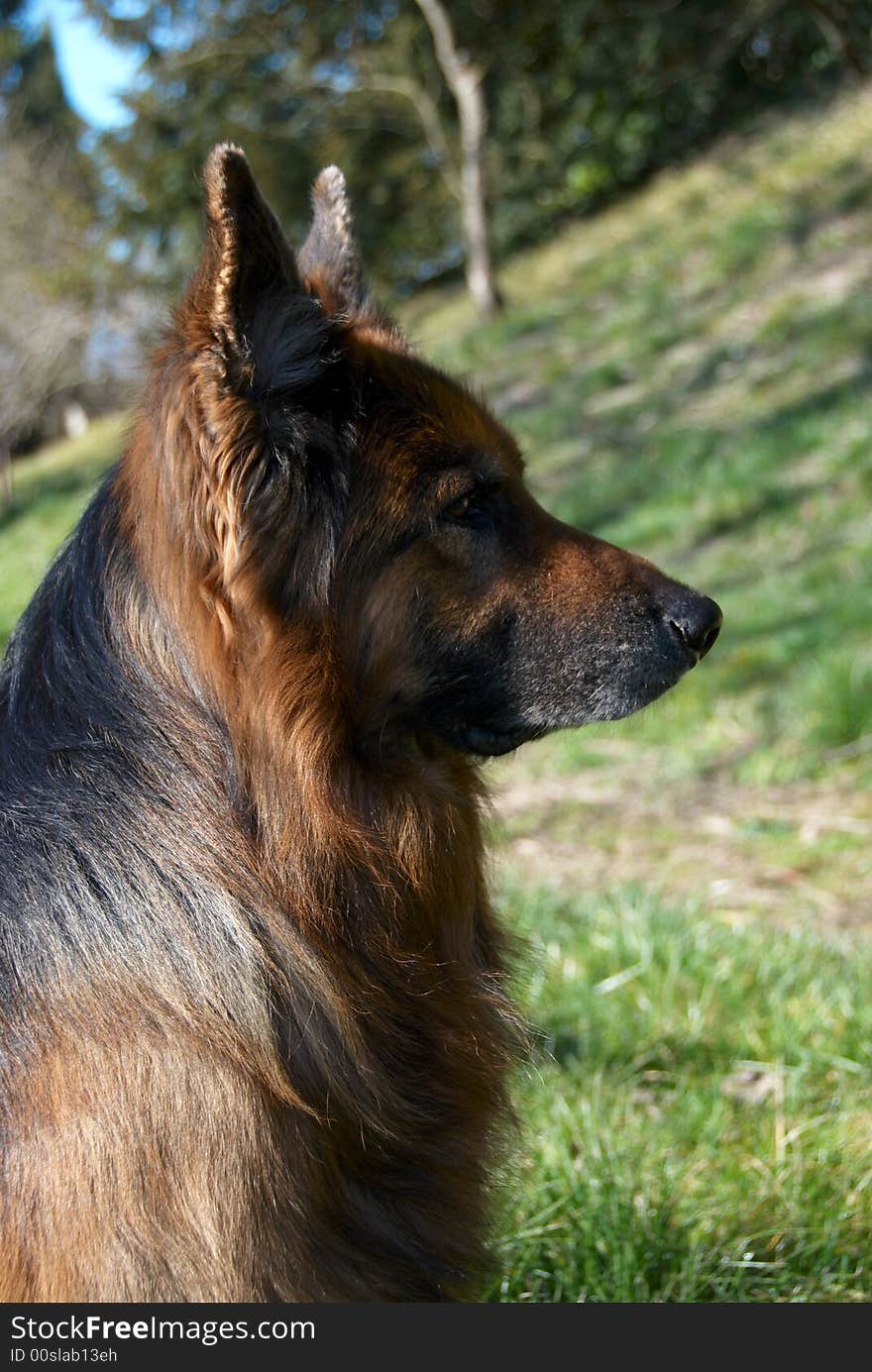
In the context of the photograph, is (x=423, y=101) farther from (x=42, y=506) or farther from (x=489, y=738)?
(x=489, y=738)

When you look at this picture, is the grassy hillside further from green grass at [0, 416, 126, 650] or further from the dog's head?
the dog's head

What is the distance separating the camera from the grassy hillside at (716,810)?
335 cm

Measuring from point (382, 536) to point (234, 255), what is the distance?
661 mm

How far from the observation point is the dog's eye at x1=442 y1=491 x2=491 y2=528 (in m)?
2.79

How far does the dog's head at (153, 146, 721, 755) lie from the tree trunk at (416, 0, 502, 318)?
14.1m

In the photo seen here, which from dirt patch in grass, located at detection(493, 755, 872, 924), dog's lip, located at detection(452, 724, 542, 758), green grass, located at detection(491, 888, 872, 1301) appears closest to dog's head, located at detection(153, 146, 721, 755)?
dog's lip, located at detection(452, 724, 542, 758)

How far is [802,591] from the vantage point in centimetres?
823

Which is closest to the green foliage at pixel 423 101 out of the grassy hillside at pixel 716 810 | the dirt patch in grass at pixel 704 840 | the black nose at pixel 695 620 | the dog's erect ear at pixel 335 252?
the grassy hillside at pixel 716 810

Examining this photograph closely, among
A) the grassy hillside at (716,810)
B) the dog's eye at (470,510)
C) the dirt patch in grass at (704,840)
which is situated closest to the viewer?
the dog's eye at (470,510)

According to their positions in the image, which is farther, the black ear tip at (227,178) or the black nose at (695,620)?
the black nose at (695,620)

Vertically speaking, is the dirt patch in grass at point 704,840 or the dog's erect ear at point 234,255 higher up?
the dog's erect ear at point 234,255

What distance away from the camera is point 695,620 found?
299 centimetres

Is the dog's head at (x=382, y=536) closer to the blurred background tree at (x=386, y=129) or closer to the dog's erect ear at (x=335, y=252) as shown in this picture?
the dog's erect ear at (x=335, y=252)

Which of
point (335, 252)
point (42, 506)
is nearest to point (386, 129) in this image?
point (42, 506)
